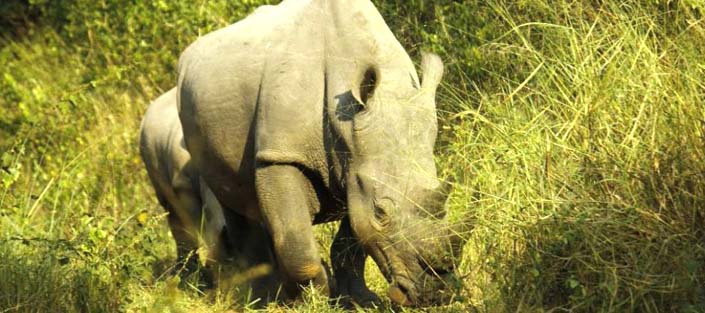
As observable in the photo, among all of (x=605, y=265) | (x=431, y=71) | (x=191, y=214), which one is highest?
(x=431, y=71)

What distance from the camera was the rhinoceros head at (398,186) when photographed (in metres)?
7.15

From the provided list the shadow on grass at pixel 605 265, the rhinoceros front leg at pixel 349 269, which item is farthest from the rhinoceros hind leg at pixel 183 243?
the shadow on grass at pixel 605 265

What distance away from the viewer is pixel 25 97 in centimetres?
1286

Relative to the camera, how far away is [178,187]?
31.9 feet

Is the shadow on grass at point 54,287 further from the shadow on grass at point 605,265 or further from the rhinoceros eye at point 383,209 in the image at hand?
the shadow on grass at point 605,265

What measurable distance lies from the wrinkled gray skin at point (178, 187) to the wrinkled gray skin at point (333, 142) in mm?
744

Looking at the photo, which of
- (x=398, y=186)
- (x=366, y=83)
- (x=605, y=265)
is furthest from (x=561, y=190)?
(x=366, y=83)

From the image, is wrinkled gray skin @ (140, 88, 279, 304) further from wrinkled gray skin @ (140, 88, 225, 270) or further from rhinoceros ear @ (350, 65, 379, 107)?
rhinoceros ear @ (350, 65, 379, 107)

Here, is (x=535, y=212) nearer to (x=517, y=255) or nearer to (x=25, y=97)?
(x=517, y=255)

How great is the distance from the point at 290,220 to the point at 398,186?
0.69 meters

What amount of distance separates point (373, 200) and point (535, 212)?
1085 millimetres

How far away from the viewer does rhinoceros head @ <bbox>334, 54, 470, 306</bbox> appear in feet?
23.5

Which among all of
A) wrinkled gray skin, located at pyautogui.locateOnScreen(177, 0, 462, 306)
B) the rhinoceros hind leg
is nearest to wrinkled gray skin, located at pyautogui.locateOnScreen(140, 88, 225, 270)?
the rhinoceros hind leg

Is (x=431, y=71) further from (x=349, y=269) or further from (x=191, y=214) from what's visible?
(x=191, y=214)
